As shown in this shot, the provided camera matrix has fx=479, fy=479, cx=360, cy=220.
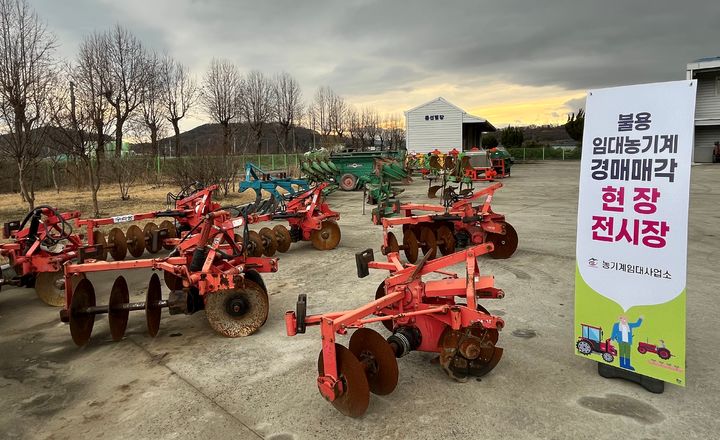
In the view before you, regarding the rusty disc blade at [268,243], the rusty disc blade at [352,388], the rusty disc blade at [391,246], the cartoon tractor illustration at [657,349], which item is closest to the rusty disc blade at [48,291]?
the rusty disc blade at [268,243]

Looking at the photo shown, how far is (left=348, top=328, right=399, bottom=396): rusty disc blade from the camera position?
3385mm

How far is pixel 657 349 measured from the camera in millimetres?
3387

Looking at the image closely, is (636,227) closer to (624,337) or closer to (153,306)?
(624,337)

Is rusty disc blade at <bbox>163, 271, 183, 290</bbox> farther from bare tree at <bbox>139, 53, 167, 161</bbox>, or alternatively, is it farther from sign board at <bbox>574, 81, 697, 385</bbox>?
bare tree at <bbox>139, 53, 167, 161</bbox>

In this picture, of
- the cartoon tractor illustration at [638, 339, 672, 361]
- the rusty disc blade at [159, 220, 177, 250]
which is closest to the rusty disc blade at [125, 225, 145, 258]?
the rusty disc blade at [159, 220, 177, 250]

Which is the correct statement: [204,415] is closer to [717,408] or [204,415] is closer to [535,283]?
[717,408]

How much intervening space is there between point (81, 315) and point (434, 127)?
118ft

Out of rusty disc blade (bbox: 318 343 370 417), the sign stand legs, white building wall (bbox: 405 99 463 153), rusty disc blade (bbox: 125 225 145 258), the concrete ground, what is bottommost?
the concrete ground

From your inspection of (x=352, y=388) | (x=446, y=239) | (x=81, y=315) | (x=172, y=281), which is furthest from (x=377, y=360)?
(x=446, y=239)

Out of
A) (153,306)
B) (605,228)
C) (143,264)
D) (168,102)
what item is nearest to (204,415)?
(153,306)

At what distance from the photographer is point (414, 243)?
7.51 metres

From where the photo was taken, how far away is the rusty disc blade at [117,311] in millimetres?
4598

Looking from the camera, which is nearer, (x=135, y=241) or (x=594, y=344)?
(x=594, y=344)

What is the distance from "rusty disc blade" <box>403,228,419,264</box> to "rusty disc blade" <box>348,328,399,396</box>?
13.4 ft
